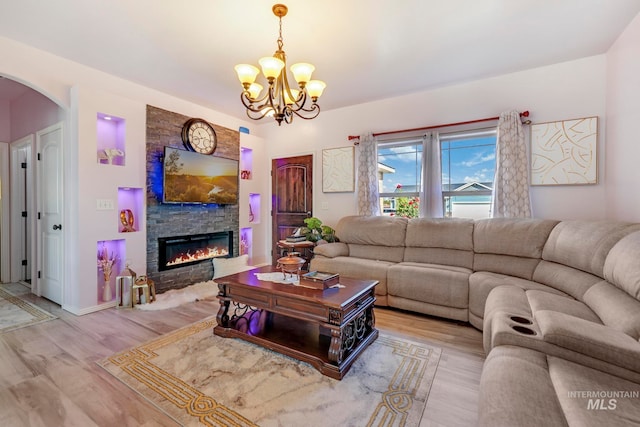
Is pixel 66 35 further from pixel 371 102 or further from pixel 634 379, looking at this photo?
pixel 634 379

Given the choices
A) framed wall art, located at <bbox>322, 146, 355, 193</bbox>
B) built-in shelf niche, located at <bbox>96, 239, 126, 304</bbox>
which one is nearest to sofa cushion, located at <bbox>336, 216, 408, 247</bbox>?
framed wall art, located at <bbox>322, 146, 355, 193</bbox>

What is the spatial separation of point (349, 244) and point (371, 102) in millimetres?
2196

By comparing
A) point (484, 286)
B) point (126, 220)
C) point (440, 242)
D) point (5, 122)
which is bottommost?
point (484, 286)

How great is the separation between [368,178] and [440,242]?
1.44 meters

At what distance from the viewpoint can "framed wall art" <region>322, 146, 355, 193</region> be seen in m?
4.49

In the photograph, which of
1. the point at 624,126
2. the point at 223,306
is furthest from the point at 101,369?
the point at 624,126

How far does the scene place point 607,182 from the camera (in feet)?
9.68

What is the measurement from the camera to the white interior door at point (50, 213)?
320cm

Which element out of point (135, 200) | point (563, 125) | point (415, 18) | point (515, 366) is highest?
point (415, 18)

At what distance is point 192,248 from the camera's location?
418 cm

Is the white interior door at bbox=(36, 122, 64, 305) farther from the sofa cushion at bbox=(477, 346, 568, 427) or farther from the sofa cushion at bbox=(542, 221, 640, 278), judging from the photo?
the sofa cushion at bbox=(542, 221, 640, 278)

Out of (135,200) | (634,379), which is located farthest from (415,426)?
(135,200)

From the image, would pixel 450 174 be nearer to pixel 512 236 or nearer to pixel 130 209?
pixel 512 236

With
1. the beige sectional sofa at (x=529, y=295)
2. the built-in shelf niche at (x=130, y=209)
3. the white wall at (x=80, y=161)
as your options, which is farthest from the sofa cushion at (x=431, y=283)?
the white wall at (x=80, y=161)
